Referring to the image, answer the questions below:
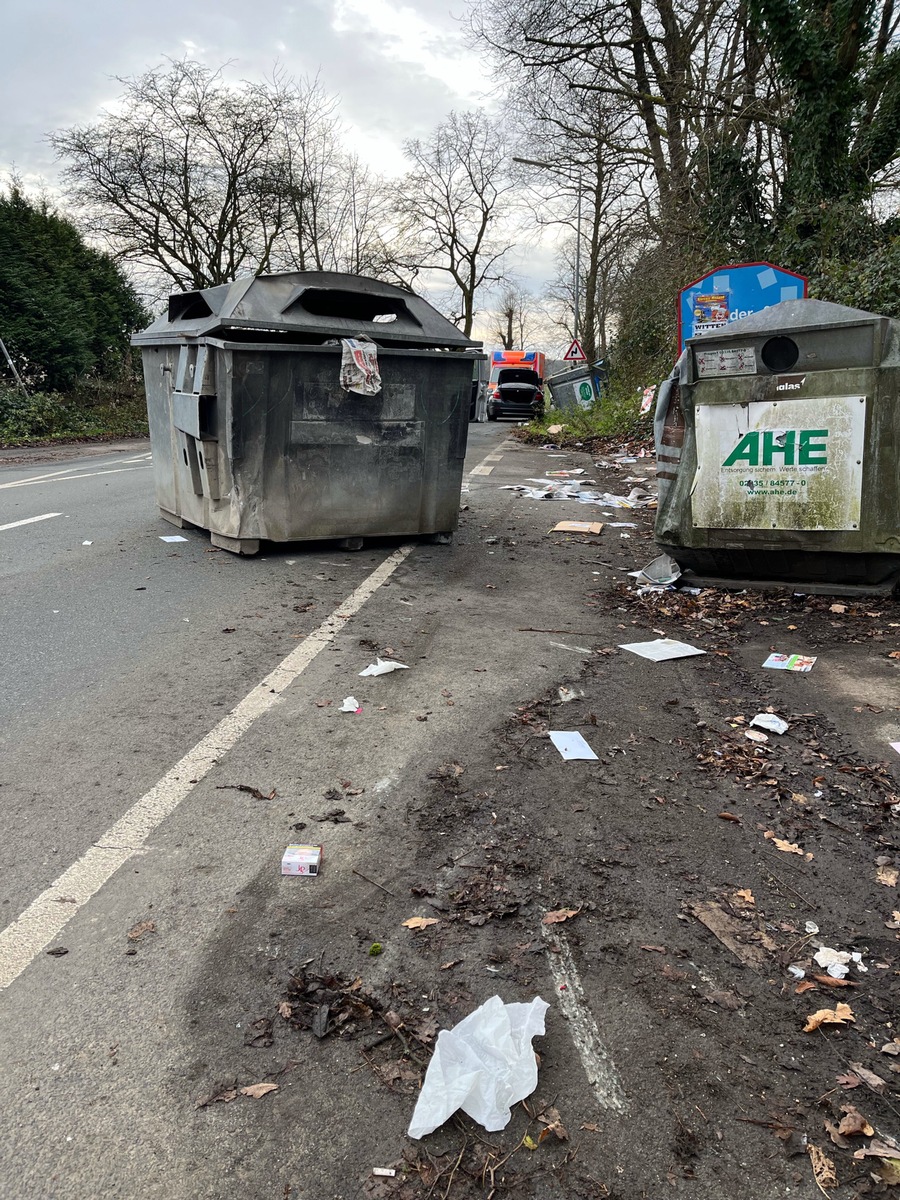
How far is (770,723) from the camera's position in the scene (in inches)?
151

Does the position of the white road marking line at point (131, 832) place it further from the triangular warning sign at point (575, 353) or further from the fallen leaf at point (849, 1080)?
the triangular warning sign at point (575, 353)

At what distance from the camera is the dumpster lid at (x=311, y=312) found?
6.49 meters

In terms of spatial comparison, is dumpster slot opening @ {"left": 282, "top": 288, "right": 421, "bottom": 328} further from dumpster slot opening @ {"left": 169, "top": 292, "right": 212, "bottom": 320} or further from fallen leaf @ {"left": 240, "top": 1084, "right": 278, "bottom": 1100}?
fallen leaf @ {"left": 240, "top": 1084, "right": 278, "bottom": 1100}

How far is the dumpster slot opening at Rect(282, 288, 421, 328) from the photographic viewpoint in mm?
6965

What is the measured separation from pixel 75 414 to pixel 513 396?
15940 mm

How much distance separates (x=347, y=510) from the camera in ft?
23.3

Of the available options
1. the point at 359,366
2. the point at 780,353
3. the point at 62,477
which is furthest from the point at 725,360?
the point at 62,477

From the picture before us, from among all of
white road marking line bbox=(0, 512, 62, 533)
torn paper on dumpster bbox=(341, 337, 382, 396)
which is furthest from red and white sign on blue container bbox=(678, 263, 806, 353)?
white road marking line bbox=(0, 512, 62, 533)

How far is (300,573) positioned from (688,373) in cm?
310

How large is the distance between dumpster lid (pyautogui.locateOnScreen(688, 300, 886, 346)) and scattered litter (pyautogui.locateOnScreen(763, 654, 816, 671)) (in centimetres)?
204

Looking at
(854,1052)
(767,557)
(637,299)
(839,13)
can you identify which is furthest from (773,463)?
(637,299)

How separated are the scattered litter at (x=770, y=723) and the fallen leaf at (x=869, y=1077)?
194 cm

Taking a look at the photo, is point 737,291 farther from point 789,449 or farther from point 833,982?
point 833,982

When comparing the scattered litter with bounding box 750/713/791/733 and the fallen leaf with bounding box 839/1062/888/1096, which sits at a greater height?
the scattered litter with bounding box 750/713/791/733
